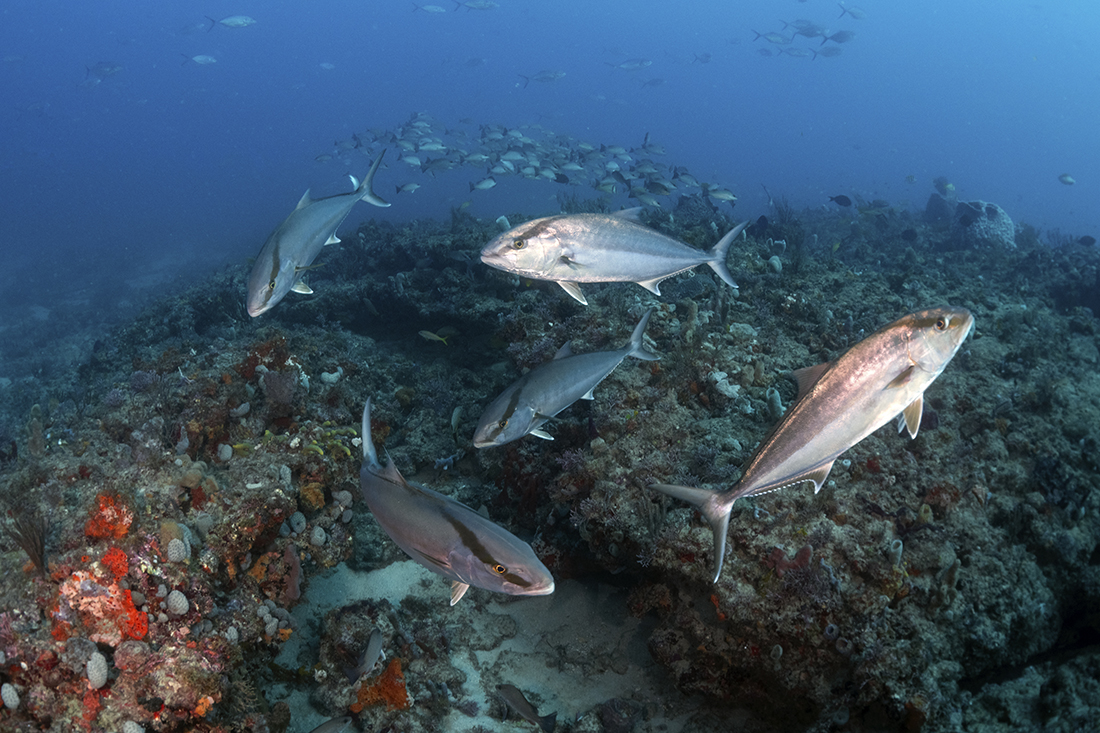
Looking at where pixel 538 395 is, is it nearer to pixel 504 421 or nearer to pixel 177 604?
pixel 504 421

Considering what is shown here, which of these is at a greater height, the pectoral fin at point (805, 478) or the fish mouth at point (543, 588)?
the pectoral fin at point (805, 478)

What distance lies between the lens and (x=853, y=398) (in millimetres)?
2449

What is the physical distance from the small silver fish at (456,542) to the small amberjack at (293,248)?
89.4 inches

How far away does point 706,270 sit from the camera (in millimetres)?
8328

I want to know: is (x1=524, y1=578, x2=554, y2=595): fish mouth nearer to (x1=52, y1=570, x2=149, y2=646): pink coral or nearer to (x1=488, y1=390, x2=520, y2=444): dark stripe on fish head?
(x1=488, y1=390, x2=520, y2=444): dark stripe on fish head

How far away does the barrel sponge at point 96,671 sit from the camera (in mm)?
2996

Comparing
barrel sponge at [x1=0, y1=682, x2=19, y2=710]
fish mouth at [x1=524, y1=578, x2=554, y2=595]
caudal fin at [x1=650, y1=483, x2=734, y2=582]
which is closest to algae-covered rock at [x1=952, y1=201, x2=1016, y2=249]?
caudal fin at [x1=650, y1=483, x2=734, y2=582]

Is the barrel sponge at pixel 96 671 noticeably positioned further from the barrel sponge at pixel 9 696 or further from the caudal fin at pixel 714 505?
the caudal fin at pixel 714 505

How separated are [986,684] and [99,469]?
694cm

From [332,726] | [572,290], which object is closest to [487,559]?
[332,726]

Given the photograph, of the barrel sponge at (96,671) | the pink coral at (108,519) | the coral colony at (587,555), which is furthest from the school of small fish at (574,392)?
the pink coral at (108,519)

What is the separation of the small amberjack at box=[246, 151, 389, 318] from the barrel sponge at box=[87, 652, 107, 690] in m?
2.44

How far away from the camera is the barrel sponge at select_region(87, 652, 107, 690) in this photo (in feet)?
9.83

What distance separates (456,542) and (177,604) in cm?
230
